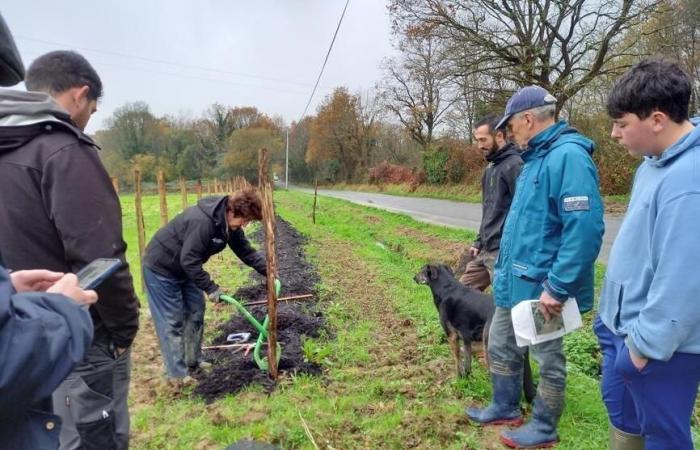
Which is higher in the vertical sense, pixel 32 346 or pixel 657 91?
pixel 657 91

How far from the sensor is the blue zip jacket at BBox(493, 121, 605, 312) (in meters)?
2.74

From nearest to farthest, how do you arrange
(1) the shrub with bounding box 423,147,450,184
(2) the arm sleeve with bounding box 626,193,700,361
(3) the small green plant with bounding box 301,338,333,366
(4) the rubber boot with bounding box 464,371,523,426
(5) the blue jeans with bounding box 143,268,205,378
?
(2) the arm sleeve with bounding box 626,193,700,361 → (4) the rubber boot with bounding box 464,371,523,426 → (5) the blue jeans with bounding box 143,268,205,378 → (3) the small green plant with bounding box 301,338,333,366 → (1) the shrub with bounding box 423,147,450,184

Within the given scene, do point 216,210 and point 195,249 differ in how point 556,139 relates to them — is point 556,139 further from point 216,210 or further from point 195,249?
point 195,249

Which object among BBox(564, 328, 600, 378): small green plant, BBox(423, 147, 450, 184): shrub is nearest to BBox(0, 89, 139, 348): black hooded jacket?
BBox(564, 328, 600, 378): small green plant

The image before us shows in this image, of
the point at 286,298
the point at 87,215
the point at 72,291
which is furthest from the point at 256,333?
the point at 72,291

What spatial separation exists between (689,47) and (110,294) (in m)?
21.1

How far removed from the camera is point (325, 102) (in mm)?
62438

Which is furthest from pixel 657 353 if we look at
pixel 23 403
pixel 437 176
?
pixel 437 176

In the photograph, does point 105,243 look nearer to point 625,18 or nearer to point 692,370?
point 692,370

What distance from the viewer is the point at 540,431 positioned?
10.5ft

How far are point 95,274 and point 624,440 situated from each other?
2.61 meters

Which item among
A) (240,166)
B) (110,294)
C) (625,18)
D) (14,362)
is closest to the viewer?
(14,362)

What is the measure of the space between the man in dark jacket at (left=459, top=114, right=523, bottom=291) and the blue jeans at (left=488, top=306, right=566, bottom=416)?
3.18 ft

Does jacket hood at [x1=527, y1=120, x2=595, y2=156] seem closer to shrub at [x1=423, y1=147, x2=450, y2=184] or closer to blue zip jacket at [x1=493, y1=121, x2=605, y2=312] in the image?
blue zip jacket at [x1=493, y1=121, x2=605, y2=312]
